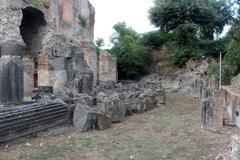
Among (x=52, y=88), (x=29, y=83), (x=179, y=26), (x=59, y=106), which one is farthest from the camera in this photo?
(x=179, y=26)

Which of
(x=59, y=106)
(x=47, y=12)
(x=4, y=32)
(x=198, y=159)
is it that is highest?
(x=47, y=12)

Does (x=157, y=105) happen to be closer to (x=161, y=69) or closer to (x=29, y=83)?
(x=29, y=83)

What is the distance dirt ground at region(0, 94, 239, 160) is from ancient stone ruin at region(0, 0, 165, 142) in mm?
395

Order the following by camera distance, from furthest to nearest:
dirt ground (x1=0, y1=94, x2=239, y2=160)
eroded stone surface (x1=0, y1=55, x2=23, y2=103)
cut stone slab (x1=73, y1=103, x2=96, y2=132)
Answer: eroded stone surface (x1=0, y1=55, x2=23, y2=103) → cut stone slab (x1=73, y1=103, x2=96, y2=132) → dirt ground (x1=0, y1=94, x2=239, y2=160)

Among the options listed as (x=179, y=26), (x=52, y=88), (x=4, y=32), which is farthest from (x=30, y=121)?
(x=179, y=26)

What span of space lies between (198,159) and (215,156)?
0.34 metres

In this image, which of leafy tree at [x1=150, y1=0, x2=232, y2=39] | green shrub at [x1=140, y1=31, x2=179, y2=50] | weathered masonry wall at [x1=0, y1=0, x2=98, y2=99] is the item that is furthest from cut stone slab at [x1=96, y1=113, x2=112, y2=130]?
green shrub at [x1=140, y1=31, x2=179, y2=50]

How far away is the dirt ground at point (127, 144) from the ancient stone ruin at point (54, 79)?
395 millimetres

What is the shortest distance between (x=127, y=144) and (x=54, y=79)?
795 cm

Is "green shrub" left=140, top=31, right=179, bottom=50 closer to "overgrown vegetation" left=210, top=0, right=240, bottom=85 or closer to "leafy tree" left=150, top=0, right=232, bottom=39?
"leafy tree" left=150, top=0, right=232, bottom=39

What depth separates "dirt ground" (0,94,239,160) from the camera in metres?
6.46

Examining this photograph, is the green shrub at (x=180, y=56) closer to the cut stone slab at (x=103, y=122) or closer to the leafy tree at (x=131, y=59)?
the leafy tree at (x=131, y=59)

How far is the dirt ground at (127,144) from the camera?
6461mm

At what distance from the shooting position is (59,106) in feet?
30.2
